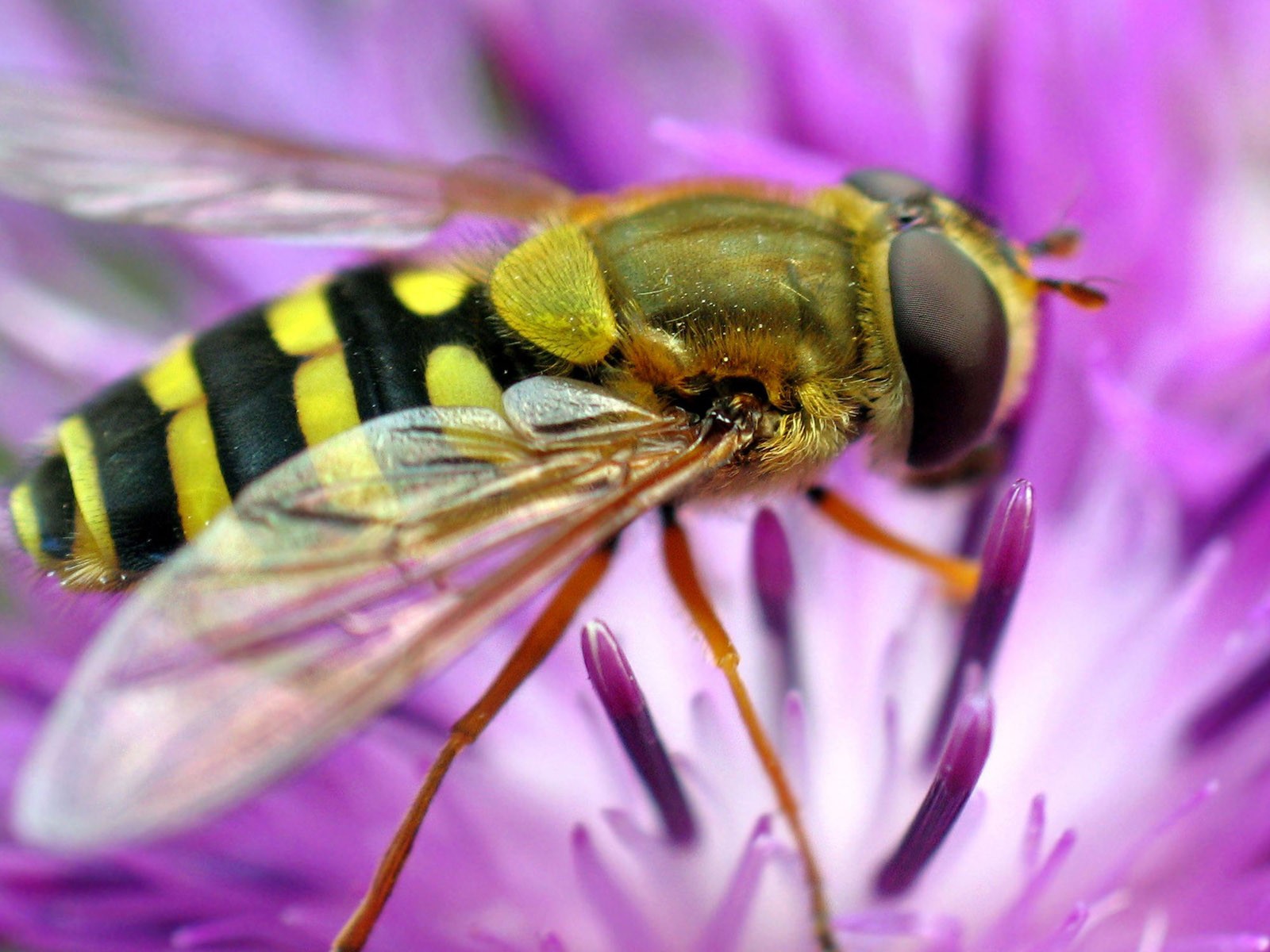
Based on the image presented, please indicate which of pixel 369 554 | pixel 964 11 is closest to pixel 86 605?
pixel 369 554

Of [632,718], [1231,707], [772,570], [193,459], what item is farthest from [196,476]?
[1231,707]

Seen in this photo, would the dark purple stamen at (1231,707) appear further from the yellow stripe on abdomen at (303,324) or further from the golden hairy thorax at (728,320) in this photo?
the yellow stripe on abdomen at (303,324)

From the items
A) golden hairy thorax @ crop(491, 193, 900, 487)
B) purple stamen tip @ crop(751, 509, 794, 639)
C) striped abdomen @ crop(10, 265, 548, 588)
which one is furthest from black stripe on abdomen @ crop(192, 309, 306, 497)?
purple stamen tip @ crop(751, 509, 794, 639)

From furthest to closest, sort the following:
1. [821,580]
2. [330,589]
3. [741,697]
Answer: [821,580] < [741,697] < [330,589]

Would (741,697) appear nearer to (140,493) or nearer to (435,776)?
(435,776)

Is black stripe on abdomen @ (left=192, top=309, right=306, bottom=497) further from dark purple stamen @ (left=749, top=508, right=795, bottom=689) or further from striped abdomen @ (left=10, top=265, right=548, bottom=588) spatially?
dark purple stamen @ (left=749, top=508, right=795, bottom=689)

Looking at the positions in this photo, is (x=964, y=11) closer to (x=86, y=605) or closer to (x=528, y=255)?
(x=528, y=255)

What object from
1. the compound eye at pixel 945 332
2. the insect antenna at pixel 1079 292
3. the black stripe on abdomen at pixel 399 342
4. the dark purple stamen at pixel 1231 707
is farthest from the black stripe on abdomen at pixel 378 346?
the dark purple stamen at pixel 1231 707
